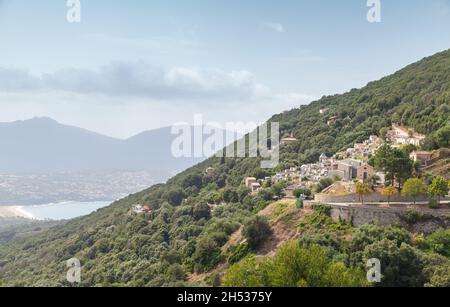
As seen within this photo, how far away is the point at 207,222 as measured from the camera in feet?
97.8

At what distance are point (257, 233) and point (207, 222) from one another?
30.7 ft

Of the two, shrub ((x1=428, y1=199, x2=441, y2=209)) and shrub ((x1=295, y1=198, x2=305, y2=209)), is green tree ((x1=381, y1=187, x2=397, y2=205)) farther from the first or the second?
shrub ((x1=295, y1=198, x2=305, y2=209))

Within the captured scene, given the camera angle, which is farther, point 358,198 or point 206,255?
point 206,255

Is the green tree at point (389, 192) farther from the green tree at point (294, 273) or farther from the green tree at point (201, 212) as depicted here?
the green tree at point (201, 212)

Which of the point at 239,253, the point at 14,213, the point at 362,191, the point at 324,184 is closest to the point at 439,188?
the point at 362,191

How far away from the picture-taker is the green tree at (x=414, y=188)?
19.4 metres

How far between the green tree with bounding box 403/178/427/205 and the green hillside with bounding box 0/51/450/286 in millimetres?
2454

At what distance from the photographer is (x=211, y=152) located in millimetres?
61250

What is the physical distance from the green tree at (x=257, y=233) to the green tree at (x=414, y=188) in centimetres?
598

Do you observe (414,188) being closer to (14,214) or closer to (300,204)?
(300,204)

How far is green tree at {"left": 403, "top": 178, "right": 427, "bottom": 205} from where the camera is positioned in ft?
63.5

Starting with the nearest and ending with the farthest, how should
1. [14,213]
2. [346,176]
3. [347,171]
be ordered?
[346,176]
[347,171]
[14,213]

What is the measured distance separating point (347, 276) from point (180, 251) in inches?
537
